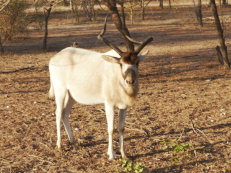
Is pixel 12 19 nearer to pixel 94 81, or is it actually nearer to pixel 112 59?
pixel 94 81

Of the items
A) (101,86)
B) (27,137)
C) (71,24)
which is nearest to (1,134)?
(27,137)

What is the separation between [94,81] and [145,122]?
214 cm

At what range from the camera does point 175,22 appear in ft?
98.6

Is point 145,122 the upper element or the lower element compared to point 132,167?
lower

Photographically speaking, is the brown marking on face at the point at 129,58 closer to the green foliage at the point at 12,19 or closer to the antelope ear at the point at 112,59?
the antelope ear at the point at 112,59

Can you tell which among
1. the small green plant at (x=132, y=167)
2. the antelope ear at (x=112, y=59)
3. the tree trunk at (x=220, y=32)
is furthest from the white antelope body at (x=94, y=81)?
the tree trunk at (x=220, y=32)

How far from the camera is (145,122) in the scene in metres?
7.46

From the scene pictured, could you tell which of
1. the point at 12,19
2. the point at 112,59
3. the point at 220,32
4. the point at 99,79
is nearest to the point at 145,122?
the point at 99,79

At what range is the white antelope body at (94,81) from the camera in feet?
17.9

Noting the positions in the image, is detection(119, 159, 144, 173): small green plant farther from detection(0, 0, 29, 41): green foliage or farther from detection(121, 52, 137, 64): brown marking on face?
detection(0, 0, 29, 41): green foliage

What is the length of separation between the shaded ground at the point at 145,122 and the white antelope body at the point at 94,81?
0.48 m

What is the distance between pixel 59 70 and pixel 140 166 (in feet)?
7.09

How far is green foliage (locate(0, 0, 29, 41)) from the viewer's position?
18.7m

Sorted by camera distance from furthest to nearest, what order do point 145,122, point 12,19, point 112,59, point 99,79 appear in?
point 12,19, point 145,122, point 99,79, point 112,59
